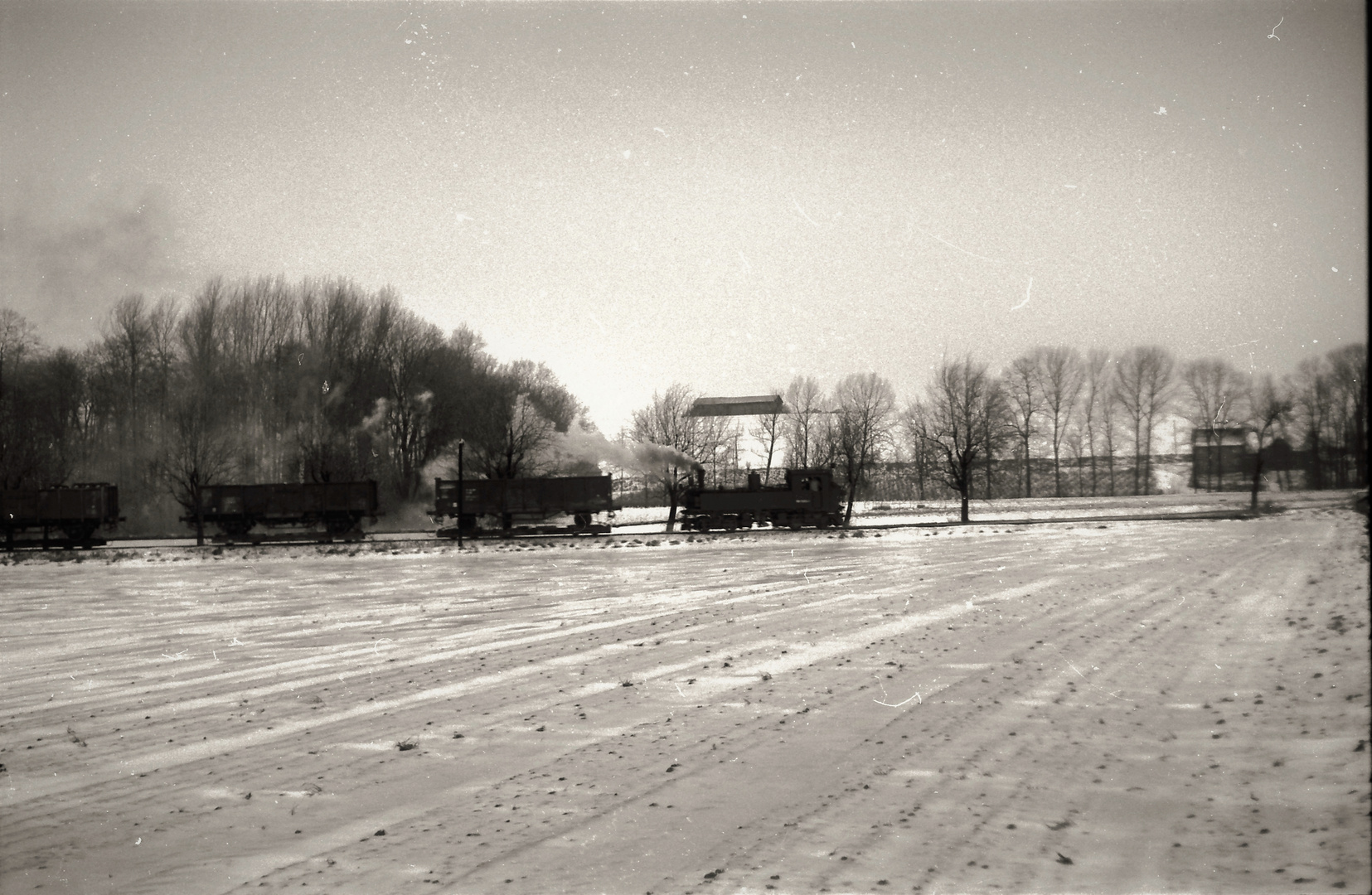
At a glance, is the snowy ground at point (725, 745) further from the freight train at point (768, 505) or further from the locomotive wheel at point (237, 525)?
the locomotive wheel at point (237, 525)

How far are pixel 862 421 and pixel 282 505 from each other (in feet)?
94.7

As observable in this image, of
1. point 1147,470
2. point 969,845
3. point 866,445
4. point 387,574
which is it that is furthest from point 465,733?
point 866,445

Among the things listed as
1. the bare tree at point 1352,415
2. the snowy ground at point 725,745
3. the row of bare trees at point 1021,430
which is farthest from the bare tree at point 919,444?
the bare tree at point 1352,415

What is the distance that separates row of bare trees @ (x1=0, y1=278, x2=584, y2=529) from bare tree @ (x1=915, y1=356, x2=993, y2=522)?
22090 millimetres

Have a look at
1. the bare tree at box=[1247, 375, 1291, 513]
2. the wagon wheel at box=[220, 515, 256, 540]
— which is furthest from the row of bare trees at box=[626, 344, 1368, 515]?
the wagon wheel at box=[220, 515, 256, 540]

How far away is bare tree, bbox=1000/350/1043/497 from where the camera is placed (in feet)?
34.1

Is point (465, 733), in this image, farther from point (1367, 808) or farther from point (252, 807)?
point (1367, 808)

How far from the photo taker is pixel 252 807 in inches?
221

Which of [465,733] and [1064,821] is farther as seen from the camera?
[465,733]

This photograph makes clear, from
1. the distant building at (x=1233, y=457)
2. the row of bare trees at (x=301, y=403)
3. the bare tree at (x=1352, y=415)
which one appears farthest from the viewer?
the row of bare trees at (x=301, y=403)

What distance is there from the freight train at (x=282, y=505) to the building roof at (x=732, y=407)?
72.8 feet

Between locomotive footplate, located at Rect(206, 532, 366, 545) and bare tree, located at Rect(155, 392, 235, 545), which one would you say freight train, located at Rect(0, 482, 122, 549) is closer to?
bare tree, located at Rect(155, 392, 235, 545)

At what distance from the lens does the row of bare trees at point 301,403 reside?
38156mm

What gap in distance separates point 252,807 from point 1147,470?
6915 mm
